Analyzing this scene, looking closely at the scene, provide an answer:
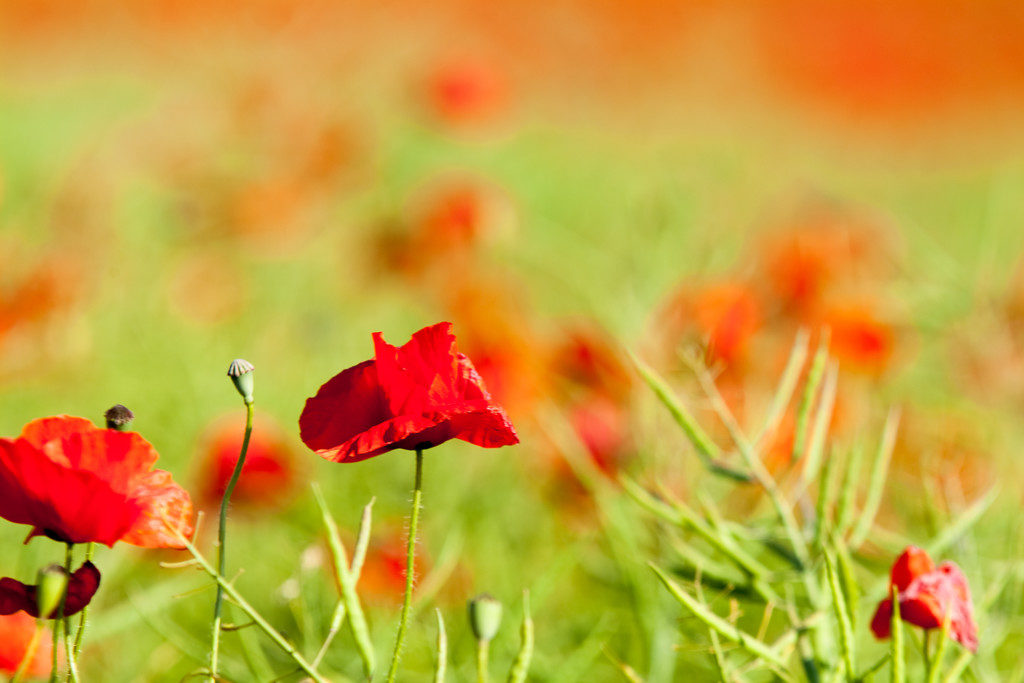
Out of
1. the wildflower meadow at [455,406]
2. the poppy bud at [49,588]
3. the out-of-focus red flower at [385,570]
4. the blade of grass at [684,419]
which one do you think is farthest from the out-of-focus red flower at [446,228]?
the poppy bud at [49,588]

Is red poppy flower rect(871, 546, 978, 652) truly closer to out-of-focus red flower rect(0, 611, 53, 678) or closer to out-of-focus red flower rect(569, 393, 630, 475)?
out-of-focus red flower rect(0, 611, 53, 678)

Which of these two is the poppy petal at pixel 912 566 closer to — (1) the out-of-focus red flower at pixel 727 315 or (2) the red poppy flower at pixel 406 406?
(2) the red poppy flower at pixel 406 406

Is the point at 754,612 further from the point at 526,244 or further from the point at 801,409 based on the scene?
the point at 526,244

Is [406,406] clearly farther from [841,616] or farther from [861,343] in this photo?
[861,343]

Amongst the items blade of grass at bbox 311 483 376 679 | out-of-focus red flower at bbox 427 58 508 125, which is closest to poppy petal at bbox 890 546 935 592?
blade of grass at bbox 311 483 376 679

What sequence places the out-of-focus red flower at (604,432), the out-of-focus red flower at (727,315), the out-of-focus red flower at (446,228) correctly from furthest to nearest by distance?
the out-of-focus red flower at (446,228), the out-of-focus red flower at (604,432), the out-of-focus red flower at (727,315)

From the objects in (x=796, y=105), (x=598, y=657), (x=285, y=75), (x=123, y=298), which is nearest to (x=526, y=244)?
(x=285, y=75)

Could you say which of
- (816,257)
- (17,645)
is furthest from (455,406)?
(816,257)
